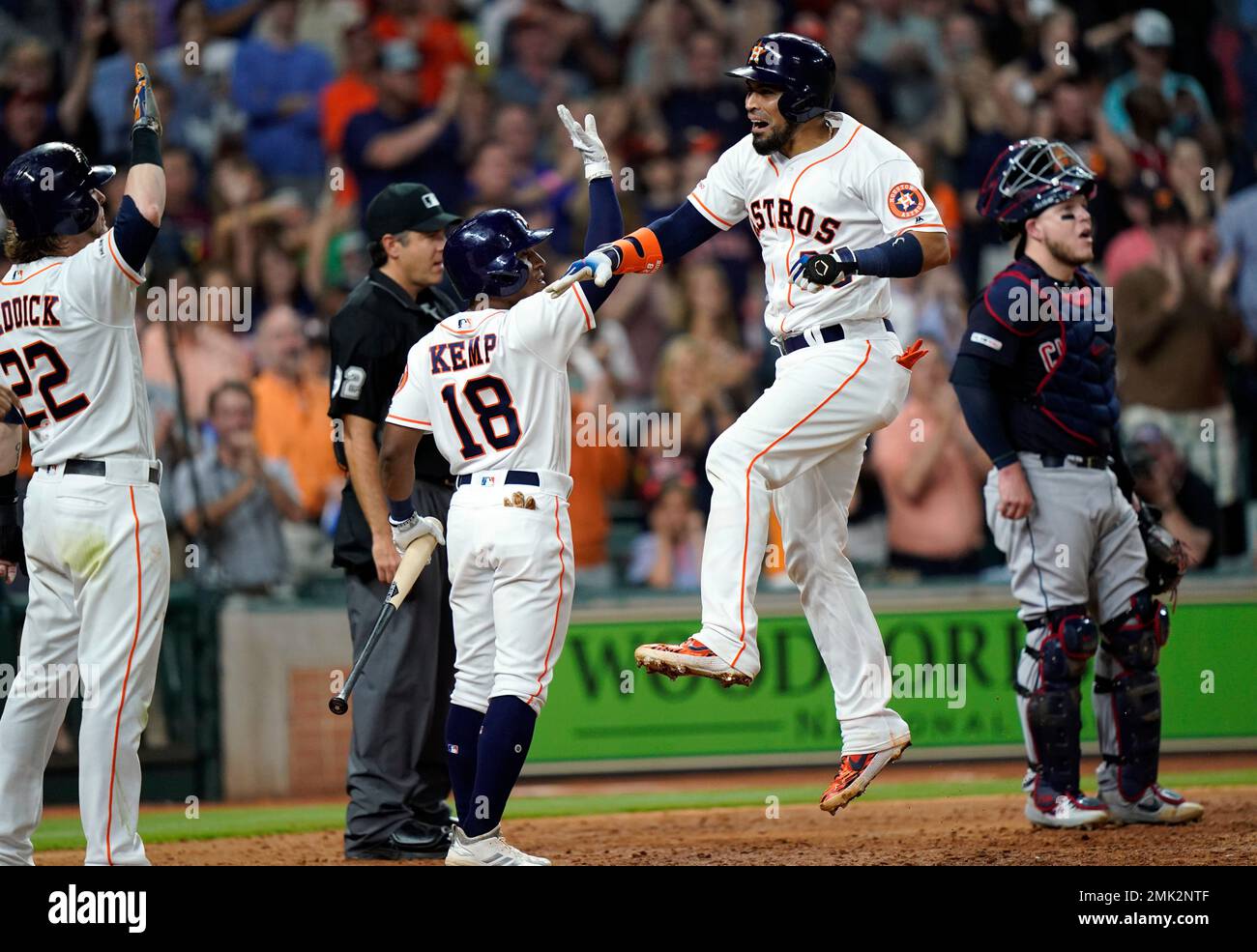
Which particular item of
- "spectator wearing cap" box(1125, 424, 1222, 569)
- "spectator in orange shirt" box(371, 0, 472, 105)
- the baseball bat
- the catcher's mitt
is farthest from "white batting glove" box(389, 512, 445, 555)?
"spectator in orange shirt" box(371, 0, 472, 105)

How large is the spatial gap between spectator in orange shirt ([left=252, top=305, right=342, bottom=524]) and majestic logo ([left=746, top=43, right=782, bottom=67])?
180 inches

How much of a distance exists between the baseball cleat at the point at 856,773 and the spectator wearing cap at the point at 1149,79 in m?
6.68

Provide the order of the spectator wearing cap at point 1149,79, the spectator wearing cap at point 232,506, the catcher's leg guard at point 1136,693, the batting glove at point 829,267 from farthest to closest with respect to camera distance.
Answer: the spectator wearing cap at point 1149,79, the spectator wearing cap at point 232,506, the catcher's leg guard at point 1136,693, the batting glove at point 829,267

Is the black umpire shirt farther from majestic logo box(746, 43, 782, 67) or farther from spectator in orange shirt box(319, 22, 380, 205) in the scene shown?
spectator in orange shirt box(319, 22, 380, 205)

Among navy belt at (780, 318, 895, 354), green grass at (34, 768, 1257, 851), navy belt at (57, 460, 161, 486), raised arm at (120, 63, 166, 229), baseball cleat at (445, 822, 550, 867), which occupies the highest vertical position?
raised arm at (120, 63, 166, 229)

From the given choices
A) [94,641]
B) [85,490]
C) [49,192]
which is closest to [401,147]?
[49,192]

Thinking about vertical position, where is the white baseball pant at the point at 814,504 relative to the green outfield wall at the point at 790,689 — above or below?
above

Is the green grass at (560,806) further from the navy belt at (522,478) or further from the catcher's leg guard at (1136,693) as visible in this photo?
the navy belt at (522,478)

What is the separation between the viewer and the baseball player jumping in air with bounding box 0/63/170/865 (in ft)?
17.4

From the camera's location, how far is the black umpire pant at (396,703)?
6355mm

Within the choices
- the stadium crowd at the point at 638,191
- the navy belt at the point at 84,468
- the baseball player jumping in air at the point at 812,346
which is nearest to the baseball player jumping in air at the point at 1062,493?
the baseball player jumping in air at the point at 812,346
